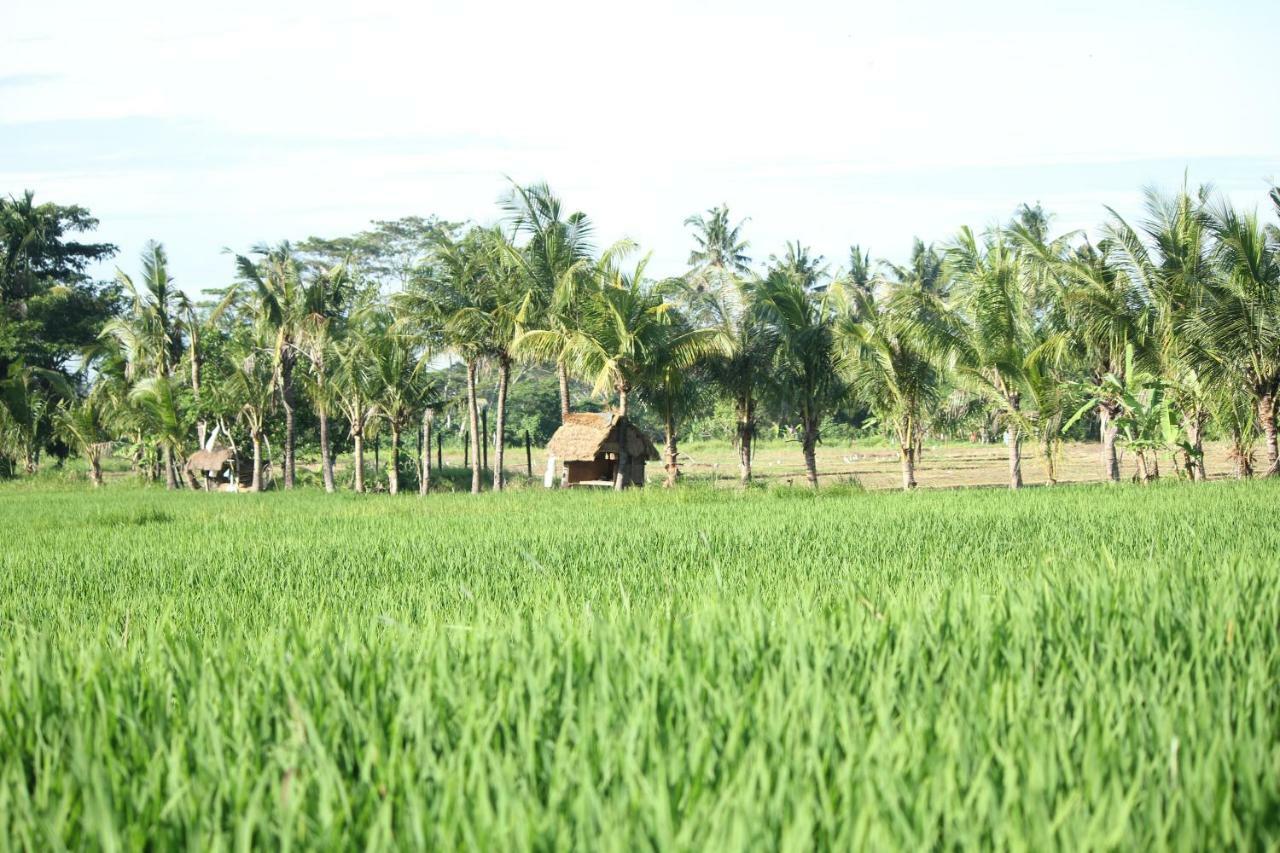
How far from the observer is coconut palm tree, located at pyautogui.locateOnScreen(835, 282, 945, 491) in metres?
18.4

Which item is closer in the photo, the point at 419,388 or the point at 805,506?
the point at 805,506

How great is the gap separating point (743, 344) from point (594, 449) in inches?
174

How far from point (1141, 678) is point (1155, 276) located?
53.5 feet

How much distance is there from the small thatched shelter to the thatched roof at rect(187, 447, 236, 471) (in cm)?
870

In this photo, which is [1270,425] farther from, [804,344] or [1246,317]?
[804,344]

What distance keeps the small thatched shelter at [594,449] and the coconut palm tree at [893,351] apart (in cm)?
525

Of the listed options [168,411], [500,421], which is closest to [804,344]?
[500,421]

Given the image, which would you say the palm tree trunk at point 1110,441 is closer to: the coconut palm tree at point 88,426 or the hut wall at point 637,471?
the hut wall at point 637,471

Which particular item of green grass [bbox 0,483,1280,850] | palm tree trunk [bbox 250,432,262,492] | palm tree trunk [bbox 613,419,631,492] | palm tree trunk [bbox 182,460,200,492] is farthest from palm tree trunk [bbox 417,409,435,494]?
green grass [bbox 0,483,1280,850]

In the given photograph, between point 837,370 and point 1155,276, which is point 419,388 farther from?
point 1155,276

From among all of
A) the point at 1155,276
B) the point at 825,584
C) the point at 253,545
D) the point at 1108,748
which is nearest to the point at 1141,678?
the point at 1108,748

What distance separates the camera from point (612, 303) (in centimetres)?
1833

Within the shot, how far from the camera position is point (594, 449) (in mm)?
24047

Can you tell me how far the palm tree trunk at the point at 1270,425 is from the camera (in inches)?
619
